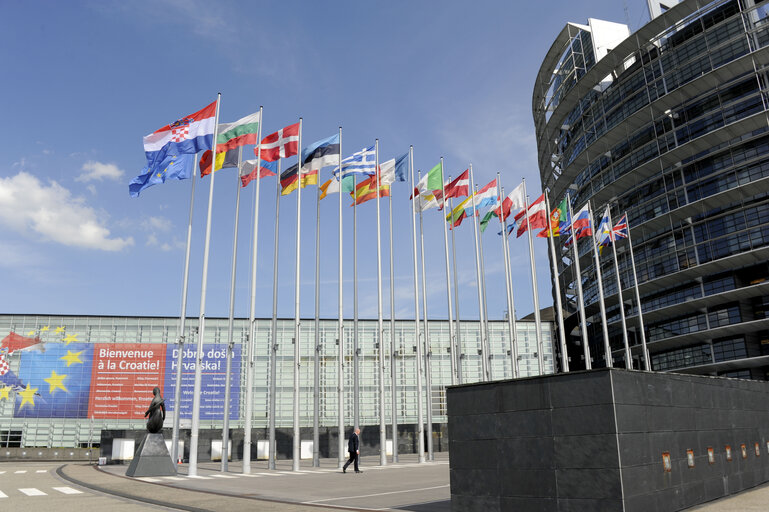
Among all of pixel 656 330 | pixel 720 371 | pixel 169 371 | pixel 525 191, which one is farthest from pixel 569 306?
pixel 169 371

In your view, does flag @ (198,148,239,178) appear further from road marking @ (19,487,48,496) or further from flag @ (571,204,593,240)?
flag @ (571,204,593,240)

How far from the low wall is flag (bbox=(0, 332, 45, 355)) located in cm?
5664

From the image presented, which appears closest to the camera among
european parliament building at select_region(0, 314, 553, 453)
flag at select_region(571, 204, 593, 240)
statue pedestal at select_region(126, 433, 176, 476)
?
statue pedestal at select_region(126, 433, 176, 476)

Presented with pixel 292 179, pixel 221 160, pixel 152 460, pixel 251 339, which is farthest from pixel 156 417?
pixel 292 179

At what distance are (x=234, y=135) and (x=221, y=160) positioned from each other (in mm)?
1370

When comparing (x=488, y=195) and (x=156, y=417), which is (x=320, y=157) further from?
(x=156, y=417)

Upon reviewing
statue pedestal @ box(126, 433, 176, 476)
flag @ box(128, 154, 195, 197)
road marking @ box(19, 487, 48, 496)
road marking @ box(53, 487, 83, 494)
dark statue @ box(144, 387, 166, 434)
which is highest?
flag @ box(128, 154, 195, 197)

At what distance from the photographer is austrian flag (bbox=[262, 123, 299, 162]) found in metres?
29.3

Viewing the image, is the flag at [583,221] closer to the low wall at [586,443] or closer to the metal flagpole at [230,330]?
the metal flagpole at [230,330]

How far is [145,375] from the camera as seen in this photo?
5619 cm

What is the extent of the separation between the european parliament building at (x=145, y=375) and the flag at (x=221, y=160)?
91.9 ft

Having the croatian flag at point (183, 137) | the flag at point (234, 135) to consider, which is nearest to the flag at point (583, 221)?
the flag at point (234, 135)

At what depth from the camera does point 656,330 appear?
5634 cm

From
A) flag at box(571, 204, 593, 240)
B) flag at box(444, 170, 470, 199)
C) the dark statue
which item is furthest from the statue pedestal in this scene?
flag at box(571, 204, 593, 240)
